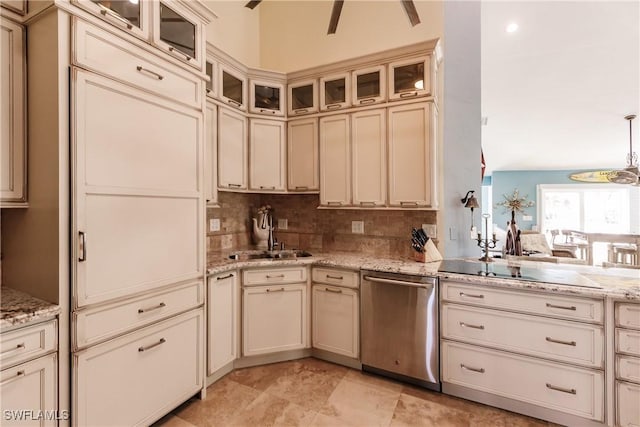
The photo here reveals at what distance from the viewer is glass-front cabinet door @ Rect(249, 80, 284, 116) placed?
3.04 metres

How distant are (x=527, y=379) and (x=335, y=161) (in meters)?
2.23

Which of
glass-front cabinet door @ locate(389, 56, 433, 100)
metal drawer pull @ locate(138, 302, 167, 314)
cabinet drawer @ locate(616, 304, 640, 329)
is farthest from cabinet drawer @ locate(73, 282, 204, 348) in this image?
cabinet drawer @ locate(616, 304, 640, 329)

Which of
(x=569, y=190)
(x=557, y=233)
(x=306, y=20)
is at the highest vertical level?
(x=306, y=20)

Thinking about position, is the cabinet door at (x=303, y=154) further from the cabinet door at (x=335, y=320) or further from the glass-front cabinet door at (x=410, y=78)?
the cabinet door at (x=335, y=320)

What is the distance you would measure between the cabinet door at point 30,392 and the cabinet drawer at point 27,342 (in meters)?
0.03

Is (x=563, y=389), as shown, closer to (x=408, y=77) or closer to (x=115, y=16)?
(x=408, y=77)

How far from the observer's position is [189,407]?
6.82ft

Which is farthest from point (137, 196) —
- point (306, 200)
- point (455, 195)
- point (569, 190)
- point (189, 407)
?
point (569, 190)

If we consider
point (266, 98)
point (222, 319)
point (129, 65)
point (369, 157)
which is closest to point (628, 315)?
point (369, 157)

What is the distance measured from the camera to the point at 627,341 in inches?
68.1

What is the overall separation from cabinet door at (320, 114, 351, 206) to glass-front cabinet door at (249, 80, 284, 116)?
0.54 meters

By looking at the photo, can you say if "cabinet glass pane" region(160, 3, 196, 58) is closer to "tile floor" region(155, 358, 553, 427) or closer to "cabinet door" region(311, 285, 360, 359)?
"cabinet door" region(311, 285, 360, 359)

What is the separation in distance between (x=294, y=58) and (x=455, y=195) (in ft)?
7.92

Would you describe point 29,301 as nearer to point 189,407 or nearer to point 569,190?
point 189,407
